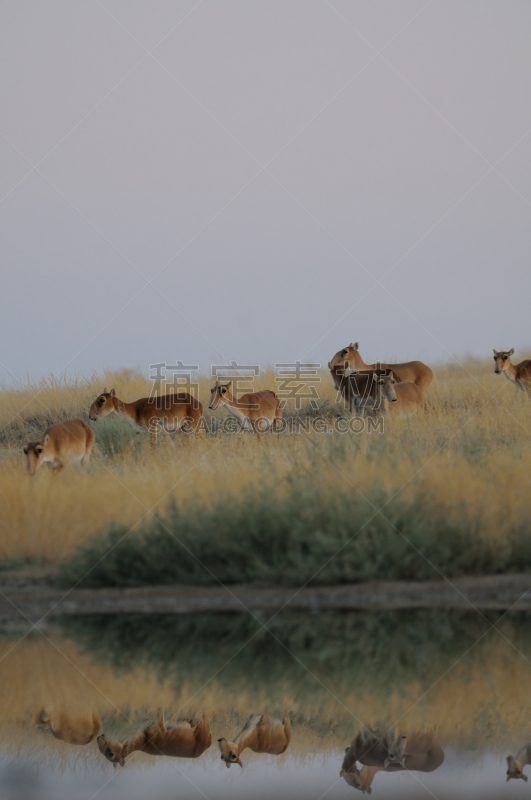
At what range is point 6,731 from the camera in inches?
258

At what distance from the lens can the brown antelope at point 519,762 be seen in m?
5.61

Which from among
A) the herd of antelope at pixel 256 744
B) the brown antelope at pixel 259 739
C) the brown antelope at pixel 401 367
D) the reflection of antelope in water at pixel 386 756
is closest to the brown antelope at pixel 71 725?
the herd of antelope at pixel 256 744

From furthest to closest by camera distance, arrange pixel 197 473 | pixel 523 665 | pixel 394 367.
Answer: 1. pixel 394 367
2. pixel 197 473
3. pixel 523 665

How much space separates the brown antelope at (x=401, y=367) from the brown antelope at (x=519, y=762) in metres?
17.4

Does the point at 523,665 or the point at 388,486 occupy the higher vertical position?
the point at 388,486

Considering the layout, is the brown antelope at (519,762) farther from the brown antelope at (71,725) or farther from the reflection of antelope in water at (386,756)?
the brown antelope at (71,725)

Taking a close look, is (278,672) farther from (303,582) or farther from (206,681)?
(303,582)

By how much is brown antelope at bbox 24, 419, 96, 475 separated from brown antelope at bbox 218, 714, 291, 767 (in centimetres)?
843

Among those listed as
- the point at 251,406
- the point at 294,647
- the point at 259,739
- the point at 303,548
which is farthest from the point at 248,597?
the point at 251,406

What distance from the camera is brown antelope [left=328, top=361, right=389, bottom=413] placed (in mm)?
20703

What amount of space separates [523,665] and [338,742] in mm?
2005

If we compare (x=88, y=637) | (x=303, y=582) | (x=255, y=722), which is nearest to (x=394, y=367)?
(x=303, y=582)

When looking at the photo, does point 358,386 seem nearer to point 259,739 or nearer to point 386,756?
point 259,739

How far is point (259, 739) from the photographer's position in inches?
249
